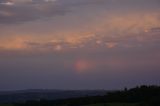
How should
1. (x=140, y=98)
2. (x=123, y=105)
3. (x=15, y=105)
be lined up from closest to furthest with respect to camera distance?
(x=123, y=105), (x=140, y=98), (x=15, y=105)

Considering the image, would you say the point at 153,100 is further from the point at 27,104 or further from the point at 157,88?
the point at 27,104

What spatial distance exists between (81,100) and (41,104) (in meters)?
16.9

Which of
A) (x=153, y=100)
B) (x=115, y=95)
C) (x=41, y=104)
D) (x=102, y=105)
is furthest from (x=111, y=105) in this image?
(x=41, y=104)

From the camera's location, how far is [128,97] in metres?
126

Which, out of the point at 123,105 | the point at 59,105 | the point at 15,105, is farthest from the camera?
the point at 15,105

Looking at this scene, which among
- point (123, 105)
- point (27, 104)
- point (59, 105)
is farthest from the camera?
point (27, 104)

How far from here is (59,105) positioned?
133 metres

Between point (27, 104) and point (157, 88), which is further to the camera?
point (27, 104)

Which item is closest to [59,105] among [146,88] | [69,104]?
[69,104]

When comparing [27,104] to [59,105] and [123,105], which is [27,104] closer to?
[59,105]

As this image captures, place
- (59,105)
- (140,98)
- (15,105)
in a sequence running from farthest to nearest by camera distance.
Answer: (15,105)
(59,105)
(140,98)

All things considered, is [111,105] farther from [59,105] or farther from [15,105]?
→ [15,105]

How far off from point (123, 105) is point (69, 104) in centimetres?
3099

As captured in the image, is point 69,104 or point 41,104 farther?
point 41,104
